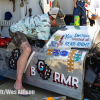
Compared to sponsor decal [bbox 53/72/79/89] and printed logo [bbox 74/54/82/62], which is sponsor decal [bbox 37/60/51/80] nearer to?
sponsor decal [bbox 53/72/79/89]

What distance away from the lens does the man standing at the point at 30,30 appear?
7.97 feet

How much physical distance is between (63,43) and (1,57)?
131 cm

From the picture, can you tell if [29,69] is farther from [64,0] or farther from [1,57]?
[64,0]

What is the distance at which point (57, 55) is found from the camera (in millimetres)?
2189

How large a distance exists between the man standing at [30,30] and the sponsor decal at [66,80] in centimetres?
60

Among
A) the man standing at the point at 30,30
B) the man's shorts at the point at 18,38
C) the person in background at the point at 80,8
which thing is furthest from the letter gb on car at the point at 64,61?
the person in background at the point at 80,8

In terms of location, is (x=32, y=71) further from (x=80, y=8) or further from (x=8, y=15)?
(x=8, y=15)

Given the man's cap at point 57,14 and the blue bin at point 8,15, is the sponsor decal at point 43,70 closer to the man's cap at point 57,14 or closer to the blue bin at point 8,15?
the man's cap at point 57,14

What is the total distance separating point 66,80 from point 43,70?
41 cm

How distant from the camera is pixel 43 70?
7.49ft

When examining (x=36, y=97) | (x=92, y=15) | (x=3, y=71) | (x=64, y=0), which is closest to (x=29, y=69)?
(x=36, y=97)

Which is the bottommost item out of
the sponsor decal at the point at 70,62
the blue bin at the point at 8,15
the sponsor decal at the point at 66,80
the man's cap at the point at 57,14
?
the sponsor decal at the point at 66,80

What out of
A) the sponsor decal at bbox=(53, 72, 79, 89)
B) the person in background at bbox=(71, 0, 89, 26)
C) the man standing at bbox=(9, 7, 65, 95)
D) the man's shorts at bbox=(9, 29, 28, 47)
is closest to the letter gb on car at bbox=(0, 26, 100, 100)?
the sponsor decal at bbox=(53, 72, 79, 89)

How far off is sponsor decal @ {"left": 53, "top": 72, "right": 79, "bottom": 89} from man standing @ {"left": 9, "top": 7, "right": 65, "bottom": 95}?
1.98 feet
